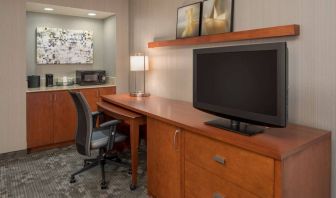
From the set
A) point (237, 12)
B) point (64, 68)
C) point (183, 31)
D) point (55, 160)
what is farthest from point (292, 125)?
point (64, 68)

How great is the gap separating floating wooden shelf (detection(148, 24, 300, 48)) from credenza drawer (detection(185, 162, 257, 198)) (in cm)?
117

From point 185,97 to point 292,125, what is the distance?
4.70 ft

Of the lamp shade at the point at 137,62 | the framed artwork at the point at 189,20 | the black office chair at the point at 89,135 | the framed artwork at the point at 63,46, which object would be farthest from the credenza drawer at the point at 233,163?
the framed artwork at the point at 63,46

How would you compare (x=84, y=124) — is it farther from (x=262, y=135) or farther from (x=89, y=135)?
(x=262, y=135)

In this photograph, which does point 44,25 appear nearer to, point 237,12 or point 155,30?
point 155,30

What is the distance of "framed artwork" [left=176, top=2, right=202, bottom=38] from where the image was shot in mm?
2879

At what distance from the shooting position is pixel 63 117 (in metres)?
4.00

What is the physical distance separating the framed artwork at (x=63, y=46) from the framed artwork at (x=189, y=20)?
2.10 meters

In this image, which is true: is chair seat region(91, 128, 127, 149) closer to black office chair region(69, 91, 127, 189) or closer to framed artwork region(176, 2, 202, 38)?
black office chair region(69, 91, 127, 189)

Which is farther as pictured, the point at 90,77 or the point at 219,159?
the point at 90,77

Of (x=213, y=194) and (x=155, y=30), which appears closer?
(x=213, y=194)

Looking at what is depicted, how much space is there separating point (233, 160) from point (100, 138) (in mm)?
1642

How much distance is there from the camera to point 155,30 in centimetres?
369

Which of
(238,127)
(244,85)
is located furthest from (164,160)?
(244,85)
